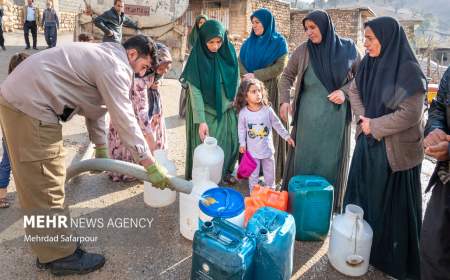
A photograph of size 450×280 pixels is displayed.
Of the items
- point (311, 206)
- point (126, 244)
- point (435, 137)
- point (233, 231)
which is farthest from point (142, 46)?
point (435, 137)

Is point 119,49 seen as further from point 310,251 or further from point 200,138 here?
point 310,251

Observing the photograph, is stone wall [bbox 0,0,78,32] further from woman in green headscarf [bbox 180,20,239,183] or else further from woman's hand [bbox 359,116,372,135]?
woman's hand [bbox 359,116,372,135]

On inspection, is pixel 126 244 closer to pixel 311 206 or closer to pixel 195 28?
pixel 311 206

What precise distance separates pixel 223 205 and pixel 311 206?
75cm

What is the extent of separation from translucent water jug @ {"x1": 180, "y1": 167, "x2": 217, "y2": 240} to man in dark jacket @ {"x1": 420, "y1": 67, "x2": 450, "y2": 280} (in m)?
1.39

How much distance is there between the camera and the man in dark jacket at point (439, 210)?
1.88 metres

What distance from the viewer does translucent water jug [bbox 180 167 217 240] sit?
8.59ft

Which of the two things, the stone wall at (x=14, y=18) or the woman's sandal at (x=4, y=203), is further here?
the stone wall at (x=14, y=18)

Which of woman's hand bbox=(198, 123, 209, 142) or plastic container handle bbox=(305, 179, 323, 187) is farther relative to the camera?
woman's hand bbox=(198, 123, 209, 142)

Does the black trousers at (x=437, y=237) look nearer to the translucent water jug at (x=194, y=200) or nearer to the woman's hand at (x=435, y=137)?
the woman's hand at (x=435, y=137)

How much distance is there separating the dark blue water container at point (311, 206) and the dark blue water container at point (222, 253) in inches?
33.3

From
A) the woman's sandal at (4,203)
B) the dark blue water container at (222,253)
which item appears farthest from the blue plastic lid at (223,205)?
the woman's sandal at (4,203)

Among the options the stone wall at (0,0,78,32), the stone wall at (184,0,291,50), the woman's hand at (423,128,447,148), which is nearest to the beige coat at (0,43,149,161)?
the woman's hand at (423,128,447,148)

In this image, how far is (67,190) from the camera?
11.6 feet
